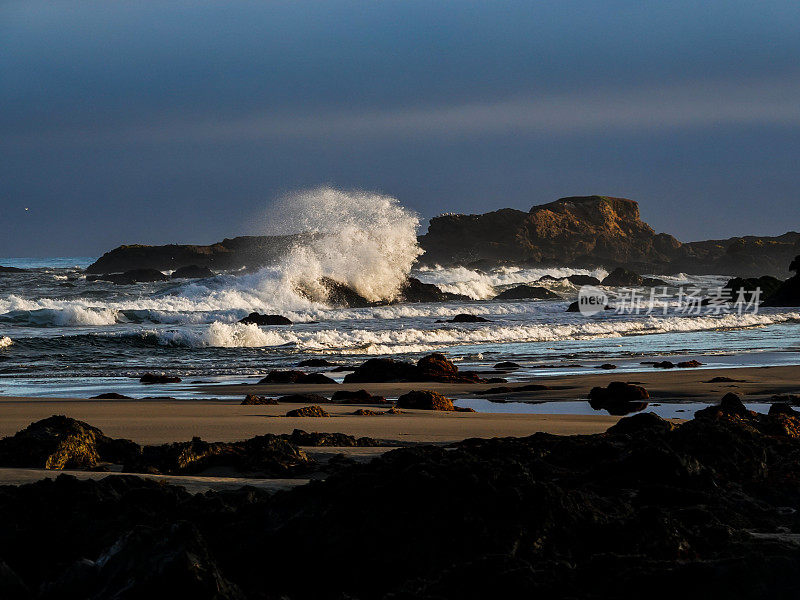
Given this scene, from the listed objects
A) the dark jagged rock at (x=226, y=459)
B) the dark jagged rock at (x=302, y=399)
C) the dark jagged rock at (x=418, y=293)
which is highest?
the dark jagged rock at (x=418, y=293)

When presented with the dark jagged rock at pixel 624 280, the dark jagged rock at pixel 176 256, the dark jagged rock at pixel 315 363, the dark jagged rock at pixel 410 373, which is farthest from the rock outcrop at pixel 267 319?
the dark jagged rock at pixel 176 256

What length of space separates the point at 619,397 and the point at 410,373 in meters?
3.59

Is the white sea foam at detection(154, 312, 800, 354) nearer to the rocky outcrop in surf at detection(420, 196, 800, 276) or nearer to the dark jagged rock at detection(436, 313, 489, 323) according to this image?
the dark jagged rock at detection(436, 313, 489, 323)

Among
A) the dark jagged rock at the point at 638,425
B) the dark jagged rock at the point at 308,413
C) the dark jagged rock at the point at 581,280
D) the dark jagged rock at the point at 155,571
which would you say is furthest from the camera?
the dark jagged rock at the point at 581,280

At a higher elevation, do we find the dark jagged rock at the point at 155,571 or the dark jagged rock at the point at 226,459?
the dark jagged rock at the point at 155,571

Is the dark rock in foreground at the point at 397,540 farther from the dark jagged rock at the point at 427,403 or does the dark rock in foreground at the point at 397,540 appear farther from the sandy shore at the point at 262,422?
the dark jagged rock at the point at 427,403

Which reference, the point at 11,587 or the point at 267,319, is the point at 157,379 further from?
the point at 267,319

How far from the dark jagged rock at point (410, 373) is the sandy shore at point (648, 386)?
265mm

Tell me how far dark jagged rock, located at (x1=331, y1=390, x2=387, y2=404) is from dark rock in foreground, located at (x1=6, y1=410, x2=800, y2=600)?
18.8 ft

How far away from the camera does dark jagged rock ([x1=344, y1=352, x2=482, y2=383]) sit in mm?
11648

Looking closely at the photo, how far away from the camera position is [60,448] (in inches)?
177

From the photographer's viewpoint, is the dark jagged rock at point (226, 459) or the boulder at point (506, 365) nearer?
the dark jagged rock at point (226, 459)

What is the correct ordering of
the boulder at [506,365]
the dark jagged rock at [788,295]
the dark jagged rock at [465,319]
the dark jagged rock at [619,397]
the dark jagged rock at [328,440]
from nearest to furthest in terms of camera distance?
1. the dark jagged rock at [328,440]
2. the dark jagged rock at [619,397]
3. the boulder at [506,365]
4. the dark jagged rock at [465,319]
5. the dark jagged rock at [788,295]

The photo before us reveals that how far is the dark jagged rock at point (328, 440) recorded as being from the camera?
548 centimetres
